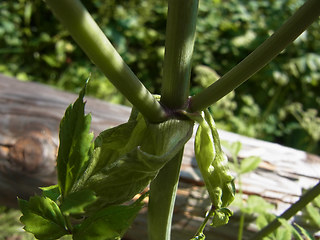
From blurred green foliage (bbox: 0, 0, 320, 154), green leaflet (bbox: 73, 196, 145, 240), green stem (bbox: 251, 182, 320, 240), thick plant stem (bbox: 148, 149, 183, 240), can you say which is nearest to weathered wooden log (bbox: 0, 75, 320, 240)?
green stem (bbox: 251, 182, 320, 240)

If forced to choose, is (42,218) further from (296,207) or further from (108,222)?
(296,207)

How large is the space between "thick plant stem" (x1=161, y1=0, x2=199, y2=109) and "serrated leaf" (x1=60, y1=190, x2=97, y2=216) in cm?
15

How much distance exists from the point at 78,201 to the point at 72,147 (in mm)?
96

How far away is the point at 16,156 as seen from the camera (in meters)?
1.34

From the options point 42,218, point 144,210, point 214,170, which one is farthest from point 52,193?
point 144,210

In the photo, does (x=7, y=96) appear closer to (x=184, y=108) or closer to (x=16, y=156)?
(x=16, y=156)

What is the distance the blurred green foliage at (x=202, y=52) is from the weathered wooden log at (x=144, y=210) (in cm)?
153

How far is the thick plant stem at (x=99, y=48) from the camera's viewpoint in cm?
32

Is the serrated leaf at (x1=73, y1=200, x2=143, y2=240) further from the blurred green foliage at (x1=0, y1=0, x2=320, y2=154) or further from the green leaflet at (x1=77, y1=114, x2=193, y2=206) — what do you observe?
the blurred green foliage at (x1=0, y1=0, x2=320, y2=154)

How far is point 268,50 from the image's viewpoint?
1.29 feet

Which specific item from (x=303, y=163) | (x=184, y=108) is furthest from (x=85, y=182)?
(x=303, y=163)

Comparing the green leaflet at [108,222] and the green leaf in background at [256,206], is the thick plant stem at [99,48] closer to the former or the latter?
the green leaflet at [108,222]

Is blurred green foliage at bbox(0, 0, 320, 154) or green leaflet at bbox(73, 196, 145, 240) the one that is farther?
blurred green foliage at bbox(0, 0, 320, 154)

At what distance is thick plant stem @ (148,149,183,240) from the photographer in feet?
1.66
